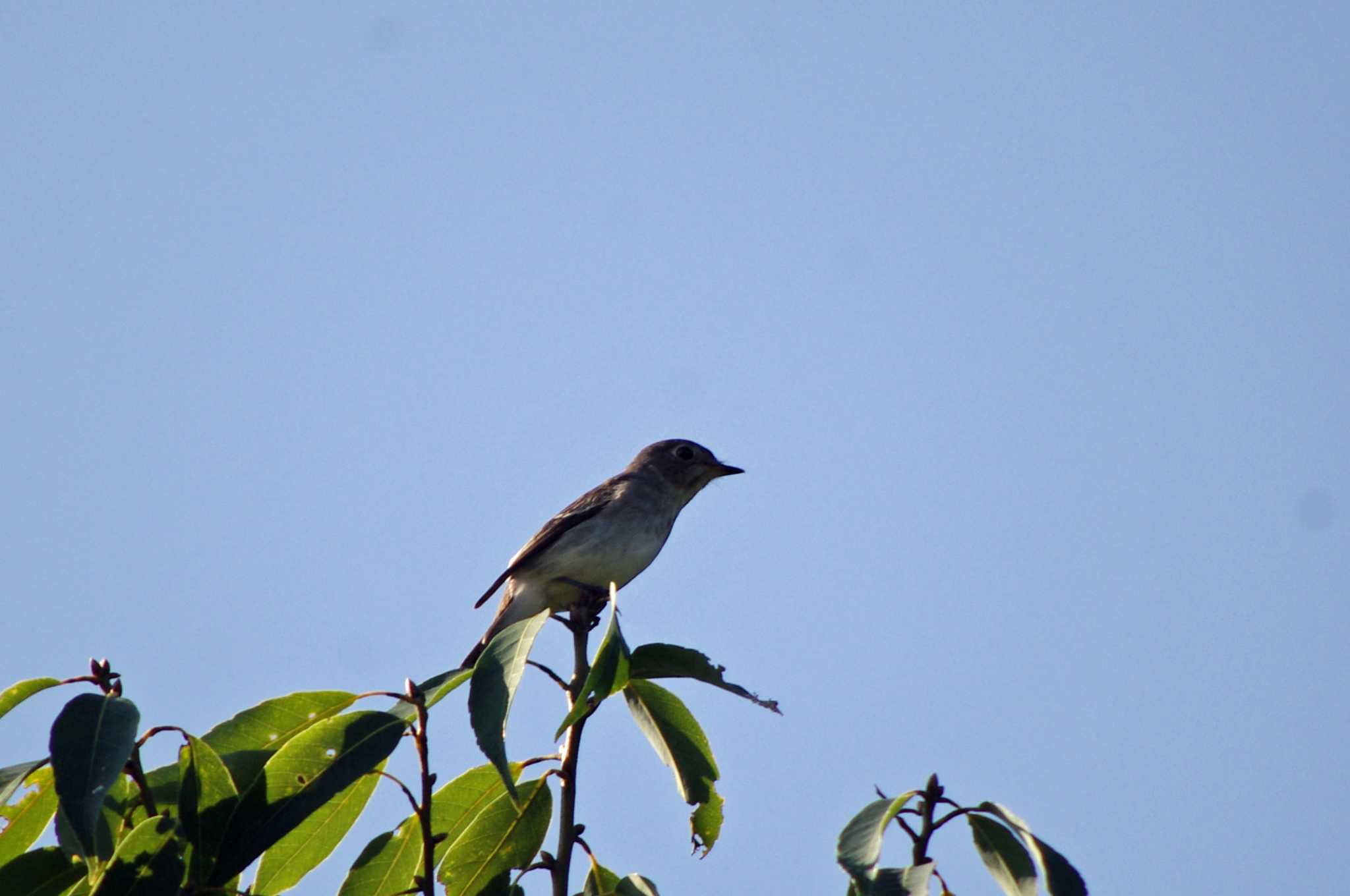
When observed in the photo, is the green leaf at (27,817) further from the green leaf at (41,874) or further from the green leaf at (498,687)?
the green leaf at (498,687)

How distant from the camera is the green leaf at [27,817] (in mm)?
4273

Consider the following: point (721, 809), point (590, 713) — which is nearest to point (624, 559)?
point (721, 809)

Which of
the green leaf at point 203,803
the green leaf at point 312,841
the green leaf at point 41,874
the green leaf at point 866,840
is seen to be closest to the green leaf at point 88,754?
the green leaf at point 203,803

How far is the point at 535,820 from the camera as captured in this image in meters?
4.61

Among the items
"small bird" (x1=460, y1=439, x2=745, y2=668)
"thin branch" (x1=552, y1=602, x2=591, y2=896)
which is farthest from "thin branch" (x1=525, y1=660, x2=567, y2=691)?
"small bird" (x1=460, y1=439, x2=745, y2=668)

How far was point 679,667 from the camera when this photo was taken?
4.30 m

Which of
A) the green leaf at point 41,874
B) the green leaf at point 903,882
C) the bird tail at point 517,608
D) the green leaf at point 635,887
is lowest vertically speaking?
the green leaf at point 903,882

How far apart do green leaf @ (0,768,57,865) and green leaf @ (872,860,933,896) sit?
2484mm

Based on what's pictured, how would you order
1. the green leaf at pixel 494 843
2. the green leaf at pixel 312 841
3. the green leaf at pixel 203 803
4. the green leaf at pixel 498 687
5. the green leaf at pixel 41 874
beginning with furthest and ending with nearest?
the green leaf at pixel 494 843
the green leaf at pixel 312 841
the green leaf at pixel 41 874
the green leaf at pixel 203 803
the green leaf at pixel 498 687

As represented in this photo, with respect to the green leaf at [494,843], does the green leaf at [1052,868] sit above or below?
below

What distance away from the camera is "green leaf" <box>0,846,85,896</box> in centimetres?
401

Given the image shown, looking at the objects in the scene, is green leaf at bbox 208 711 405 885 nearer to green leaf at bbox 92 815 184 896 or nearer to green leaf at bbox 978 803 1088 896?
green leaf at bbox 92 815 184 896

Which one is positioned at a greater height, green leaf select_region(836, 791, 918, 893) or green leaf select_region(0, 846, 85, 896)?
green leaf select_region(0, 846, 85, 896)

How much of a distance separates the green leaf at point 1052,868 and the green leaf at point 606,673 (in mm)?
1069
